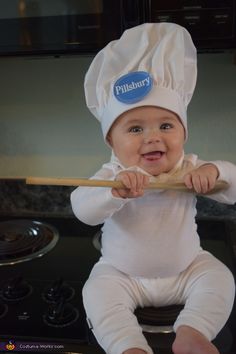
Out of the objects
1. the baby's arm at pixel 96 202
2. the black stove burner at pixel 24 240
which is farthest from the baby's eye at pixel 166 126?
the black stove burner at pixel 24 240

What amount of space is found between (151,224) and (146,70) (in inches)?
9.7

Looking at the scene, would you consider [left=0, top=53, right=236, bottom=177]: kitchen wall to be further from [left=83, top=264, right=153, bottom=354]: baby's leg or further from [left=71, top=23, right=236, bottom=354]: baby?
[left=83, top=264, right=153, bottom=354]: baby's leg

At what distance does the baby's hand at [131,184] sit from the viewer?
1.97 ft

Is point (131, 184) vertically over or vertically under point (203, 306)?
over

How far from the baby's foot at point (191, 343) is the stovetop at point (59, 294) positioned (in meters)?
0.04

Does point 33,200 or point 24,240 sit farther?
point 33,200

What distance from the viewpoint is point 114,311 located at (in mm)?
605

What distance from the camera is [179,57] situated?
65 centimetres

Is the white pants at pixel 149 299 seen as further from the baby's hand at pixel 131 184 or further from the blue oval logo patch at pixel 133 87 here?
the blue oval logo patch at pixel 133 87

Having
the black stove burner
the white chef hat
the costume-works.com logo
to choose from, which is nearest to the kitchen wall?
the black stove burner

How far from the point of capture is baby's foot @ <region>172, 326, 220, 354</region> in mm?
541

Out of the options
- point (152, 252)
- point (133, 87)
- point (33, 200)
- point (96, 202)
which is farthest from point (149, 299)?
point (33, 200)

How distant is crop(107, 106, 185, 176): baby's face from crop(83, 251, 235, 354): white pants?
0.18 meters

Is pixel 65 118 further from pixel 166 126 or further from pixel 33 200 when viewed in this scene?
pixel 166 126
